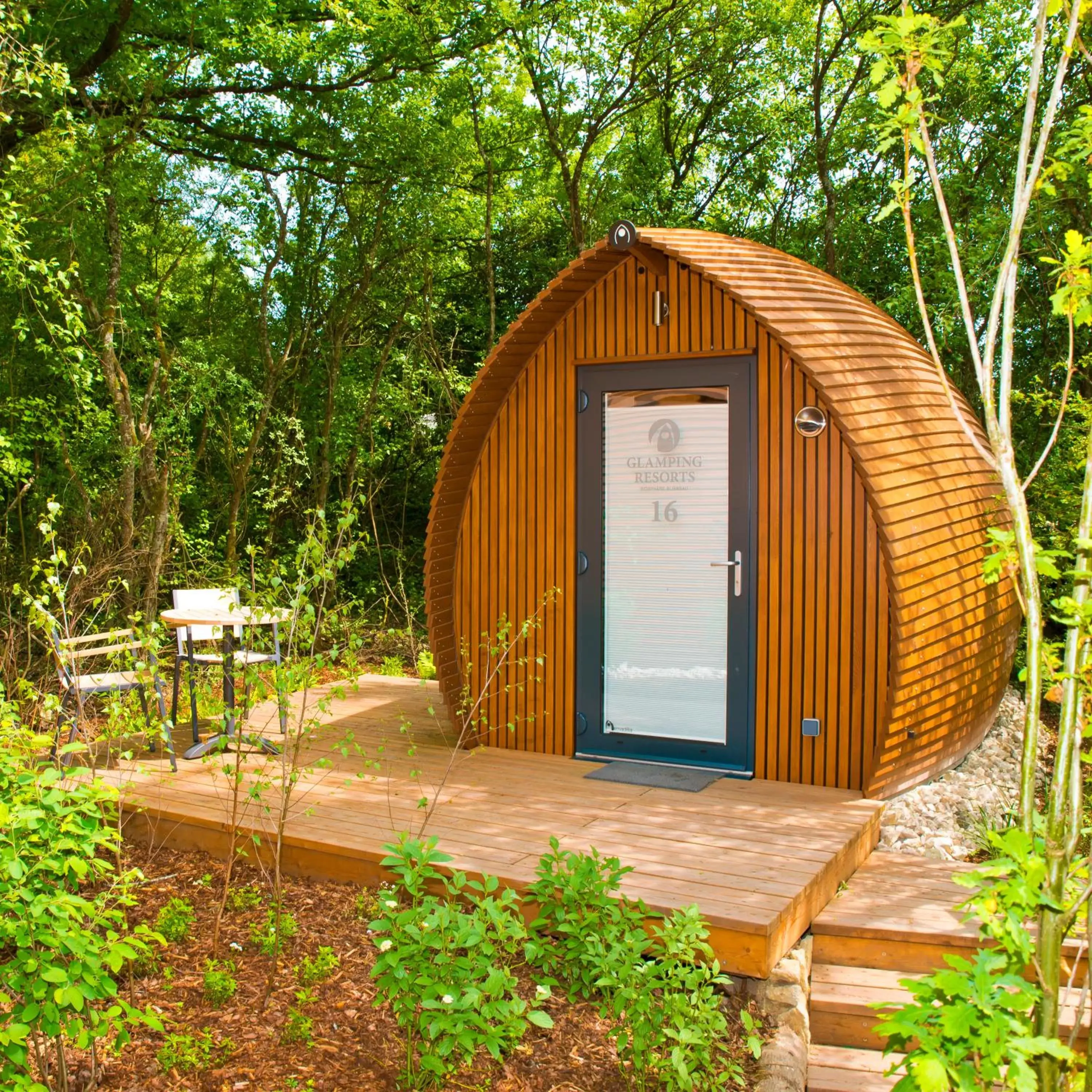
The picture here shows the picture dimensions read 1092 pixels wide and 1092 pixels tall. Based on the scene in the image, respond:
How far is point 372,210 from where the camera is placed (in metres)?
11.7

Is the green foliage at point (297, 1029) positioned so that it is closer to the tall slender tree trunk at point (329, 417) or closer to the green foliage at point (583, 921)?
the green foliage at point (583, 921)

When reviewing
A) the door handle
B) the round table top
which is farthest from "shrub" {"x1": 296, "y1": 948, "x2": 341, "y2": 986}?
the door handle

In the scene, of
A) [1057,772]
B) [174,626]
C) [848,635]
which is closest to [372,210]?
[174,626]

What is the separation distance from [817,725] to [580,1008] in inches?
95.9

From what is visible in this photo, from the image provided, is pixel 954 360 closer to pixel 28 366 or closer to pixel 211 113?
pixel 211 113

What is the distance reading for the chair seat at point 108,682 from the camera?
536 centimetres

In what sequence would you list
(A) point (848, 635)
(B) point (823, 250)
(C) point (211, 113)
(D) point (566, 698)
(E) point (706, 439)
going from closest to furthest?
1. (A) point (848, 635)
2. (E) point (706, 439)
3. (D) point (566, 698)
4. (C) point (211, 113)
5. (B) point (823, 250)

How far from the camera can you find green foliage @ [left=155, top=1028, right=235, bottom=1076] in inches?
121

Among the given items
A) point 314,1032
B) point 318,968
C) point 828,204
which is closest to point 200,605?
point 318,968

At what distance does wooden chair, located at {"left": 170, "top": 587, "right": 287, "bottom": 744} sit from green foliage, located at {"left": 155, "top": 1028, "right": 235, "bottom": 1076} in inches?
83.1

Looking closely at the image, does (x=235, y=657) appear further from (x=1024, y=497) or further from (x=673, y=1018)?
(x=1024, y=497)

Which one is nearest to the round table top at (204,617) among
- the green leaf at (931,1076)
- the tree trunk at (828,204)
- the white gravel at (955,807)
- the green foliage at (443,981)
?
the green foliage at (443,981)

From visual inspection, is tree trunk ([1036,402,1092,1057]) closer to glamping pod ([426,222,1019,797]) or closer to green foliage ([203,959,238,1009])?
green foliage ([203,959,238,1009])

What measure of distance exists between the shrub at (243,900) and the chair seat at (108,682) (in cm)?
136
